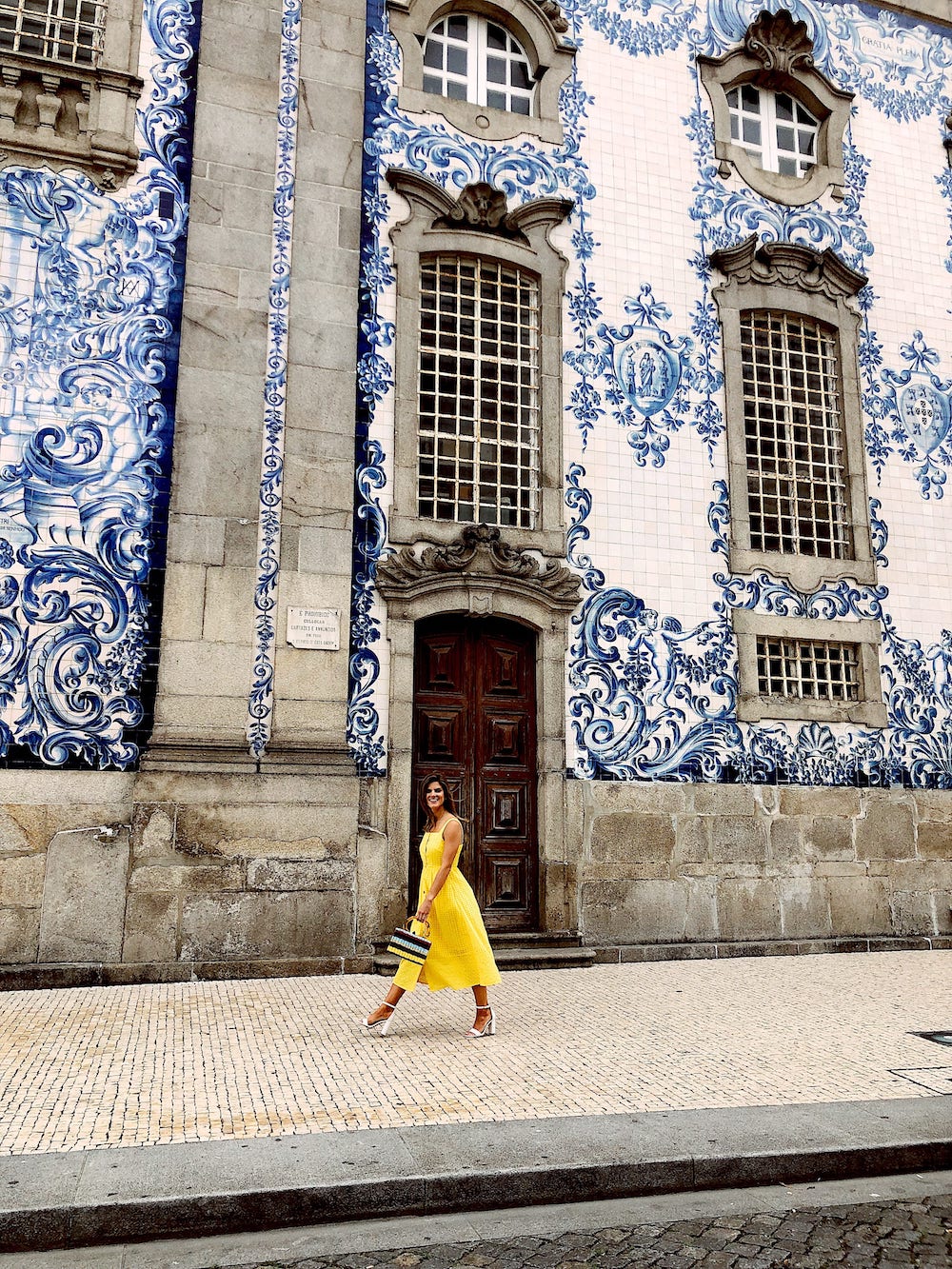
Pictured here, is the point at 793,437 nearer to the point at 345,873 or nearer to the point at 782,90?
the point at 782,90

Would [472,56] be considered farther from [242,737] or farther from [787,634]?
[242,737]

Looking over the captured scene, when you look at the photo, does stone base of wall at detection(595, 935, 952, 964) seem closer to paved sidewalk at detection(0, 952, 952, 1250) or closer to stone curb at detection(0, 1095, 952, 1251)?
paved sidewalk at detection(0, 952, 952, 1250)

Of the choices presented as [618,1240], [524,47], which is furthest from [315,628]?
[524,47]

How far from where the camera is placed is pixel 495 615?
9234mm

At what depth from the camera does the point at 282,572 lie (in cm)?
862

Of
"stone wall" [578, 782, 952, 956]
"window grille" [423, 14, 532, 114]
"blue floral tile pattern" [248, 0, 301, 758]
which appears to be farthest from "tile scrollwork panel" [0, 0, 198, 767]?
"stone wall" [578, 782, 952, 956]

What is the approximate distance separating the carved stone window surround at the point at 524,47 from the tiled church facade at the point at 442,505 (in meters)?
0.04

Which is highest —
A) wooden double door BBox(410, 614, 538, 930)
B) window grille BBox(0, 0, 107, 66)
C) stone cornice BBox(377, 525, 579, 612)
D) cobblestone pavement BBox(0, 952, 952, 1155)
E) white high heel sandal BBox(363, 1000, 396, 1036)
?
window grille BBox(0, 0, 107, 66)

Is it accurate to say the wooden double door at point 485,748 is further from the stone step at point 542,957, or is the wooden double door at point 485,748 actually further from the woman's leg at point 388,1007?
the woman's leg at point 388,1007

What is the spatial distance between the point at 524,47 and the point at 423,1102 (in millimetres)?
9957

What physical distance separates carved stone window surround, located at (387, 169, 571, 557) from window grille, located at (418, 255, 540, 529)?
142 millimetres

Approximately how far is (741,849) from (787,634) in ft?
6.84

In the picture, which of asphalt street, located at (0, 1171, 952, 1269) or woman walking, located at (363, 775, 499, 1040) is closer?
asphalt street, located at (0, 1171, 952, 1269)

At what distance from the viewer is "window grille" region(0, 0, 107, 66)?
895 centimetres
